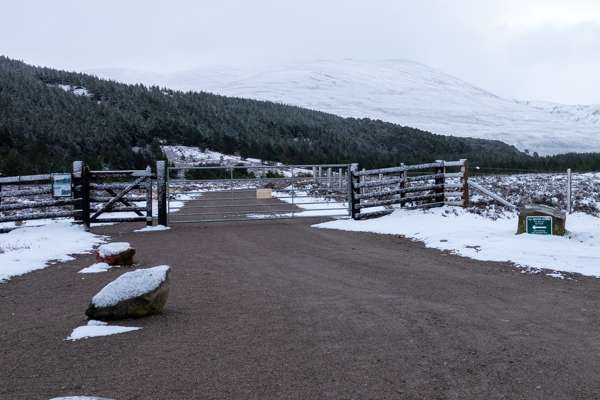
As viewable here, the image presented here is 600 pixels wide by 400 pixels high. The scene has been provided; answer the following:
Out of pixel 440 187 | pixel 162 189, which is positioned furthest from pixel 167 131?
pixel 440 187

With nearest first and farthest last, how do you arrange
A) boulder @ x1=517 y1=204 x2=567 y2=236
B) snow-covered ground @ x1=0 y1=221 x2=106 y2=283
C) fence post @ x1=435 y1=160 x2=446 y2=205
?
1. snow-covered ground @ x1=0 y1=221 x2=106 y2=283
2. boulder @ x1=517 y1=204 x2=567 y2=236
3. fence post @ x1=435 y1=160 x2=446 y2=205

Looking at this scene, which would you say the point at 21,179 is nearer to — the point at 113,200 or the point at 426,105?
the point at 113,200

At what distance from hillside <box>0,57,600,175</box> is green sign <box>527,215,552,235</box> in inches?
1219

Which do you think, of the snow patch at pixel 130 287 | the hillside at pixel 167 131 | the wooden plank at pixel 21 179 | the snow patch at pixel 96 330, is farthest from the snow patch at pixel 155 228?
the hillside at pixel 167 131

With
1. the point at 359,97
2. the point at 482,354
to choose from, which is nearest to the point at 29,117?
the point at 482,354

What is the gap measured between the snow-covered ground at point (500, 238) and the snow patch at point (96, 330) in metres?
5.98

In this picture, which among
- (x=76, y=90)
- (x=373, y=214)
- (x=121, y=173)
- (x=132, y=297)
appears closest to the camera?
(x=132, y=297)

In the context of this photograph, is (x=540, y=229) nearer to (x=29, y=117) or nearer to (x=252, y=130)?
(x=29, y=117)

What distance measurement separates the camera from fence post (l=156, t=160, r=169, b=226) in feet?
54.9

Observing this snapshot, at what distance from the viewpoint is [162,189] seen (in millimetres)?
16688

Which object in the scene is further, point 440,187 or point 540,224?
point 440,187

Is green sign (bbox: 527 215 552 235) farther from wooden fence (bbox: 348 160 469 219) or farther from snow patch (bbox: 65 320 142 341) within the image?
snow patch (bbox: 65 320 142 341)

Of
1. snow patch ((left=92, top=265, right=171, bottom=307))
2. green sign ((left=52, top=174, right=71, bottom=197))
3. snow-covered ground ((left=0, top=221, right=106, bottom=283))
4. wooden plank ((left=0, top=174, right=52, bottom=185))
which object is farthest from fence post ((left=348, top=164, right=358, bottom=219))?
snow patch ((left=92, top=265, right=171, bottom=307))

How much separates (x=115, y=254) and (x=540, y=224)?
7.07 meters
